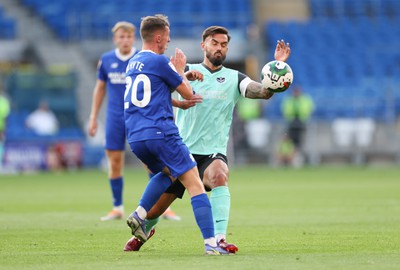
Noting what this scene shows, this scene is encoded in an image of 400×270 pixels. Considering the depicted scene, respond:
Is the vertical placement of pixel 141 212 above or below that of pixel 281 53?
below

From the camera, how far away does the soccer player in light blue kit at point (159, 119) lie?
9273 mm

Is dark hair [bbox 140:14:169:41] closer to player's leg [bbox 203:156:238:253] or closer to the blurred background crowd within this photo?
player's leg [bbox 203:156:238:253]

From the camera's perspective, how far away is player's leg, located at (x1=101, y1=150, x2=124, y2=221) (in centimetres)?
1389

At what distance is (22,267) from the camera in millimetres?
8367

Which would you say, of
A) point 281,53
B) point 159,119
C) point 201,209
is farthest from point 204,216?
point 281,53

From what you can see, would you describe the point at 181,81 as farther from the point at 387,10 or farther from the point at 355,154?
the point at 387,10

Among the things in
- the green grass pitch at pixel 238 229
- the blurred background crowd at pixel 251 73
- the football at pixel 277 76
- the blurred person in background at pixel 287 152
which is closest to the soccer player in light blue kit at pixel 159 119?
the green grass pitch at pixel 238 229

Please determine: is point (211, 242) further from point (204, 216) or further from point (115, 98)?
point (115, 98)

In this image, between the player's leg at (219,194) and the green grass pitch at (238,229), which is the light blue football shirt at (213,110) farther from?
the green grass pitch at (238,229)

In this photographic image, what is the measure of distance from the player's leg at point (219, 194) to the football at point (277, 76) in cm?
91

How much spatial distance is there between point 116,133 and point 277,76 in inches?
192

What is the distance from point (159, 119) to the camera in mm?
9328

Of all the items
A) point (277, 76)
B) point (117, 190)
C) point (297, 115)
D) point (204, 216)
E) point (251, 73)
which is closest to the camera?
point (204, 216)

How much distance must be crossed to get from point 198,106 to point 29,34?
25.6 m
